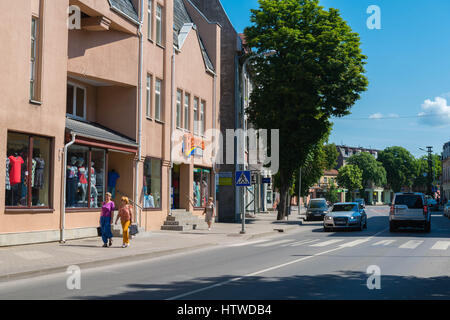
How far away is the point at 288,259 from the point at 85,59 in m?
11.3

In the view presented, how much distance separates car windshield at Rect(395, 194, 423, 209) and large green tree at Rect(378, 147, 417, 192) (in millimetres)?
99501

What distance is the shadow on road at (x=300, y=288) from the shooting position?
8.16 m

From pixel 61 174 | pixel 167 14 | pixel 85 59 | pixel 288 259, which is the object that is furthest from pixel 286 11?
pixel 288 259

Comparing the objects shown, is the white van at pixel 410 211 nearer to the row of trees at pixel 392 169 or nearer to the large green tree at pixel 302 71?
the large green tree at pixel 302 71

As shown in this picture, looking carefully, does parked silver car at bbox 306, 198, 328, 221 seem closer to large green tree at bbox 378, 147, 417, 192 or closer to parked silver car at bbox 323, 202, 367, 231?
parked silver car at bbox 323, 202, 367, 231

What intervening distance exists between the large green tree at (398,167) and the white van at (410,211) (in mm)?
99291

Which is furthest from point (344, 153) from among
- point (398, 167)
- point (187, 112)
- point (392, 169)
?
point (187, 112)

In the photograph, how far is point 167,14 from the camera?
83.0 ft

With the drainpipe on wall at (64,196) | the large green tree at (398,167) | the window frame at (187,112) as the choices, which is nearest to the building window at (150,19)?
the window frame at (187,112)

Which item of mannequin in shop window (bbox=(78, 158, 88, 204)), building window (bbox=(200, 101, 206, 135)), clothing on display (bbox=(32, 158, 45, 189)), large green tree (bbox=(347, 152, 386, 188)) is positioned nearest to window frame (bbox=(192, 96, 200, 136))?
building window (bbox=(200, 101, 206, 135))

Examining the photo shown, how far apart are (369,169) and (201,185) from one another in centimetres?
8944

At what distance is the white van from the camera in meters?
24.9

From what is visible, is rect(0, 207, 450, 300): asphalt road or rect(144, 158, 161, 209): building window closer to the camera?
rect(0, 207, 450, 300): asphalt road

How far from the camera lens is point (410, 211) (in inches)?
984
